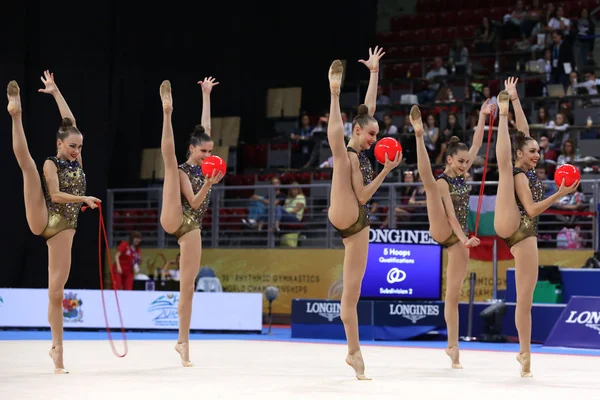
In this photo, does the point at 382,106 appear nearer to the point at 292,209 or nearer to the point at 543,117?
the point at 543,117

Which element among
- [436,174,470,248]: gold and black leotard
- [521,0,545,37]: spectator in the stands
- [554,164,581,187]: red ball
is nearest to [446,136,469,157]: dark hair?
[436,174,470,248]: gold and black leotard

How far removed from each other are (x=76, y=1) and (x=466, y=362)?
10.7 meters

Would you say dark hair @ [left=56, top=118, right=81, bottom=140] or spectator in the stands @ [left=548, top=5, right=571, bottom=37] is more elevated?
spectator in the stands @ [left=548, top=5, right=571, bottom=37]

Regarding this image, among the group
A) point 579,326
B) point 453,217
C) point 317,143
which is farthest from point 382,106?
point 453,217

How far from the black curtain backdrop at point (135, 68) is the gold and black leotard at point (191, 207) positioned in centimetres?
881

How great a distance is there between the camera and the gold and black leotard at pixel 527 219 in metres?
6.80

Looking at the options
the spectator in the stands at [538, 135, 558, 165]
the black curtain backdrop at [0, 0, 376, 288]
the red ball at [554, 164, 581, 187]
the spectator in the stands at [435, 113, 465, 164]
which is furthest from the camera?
the spectator in the stands at [435, 113, 465, 164]

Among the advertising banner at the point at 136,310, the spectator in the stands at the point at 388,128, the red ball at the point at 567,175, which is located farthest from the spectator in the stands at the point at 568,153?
the red ball at the point at 567,175

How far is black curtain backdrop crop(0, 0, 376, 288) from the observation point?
15.8 m

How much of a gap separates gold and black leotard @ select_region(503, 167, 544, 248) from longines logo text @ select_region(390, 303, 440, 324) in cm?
501

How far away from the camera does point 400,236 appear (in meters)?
12.1

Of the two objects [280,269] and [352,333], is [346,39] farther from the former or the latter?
[352,333]

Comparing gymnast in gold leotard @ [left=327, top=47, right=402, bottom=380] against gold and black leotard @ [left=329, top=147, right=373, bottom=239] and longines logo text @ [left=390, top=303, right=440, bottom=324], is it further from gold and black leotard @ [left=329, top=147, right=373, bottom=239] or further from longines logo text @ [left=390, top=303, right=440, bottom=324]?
longines logo text @ [left=390, top=303, right=440, bottom=324]

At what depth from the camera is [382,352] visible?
9445 millimetres
